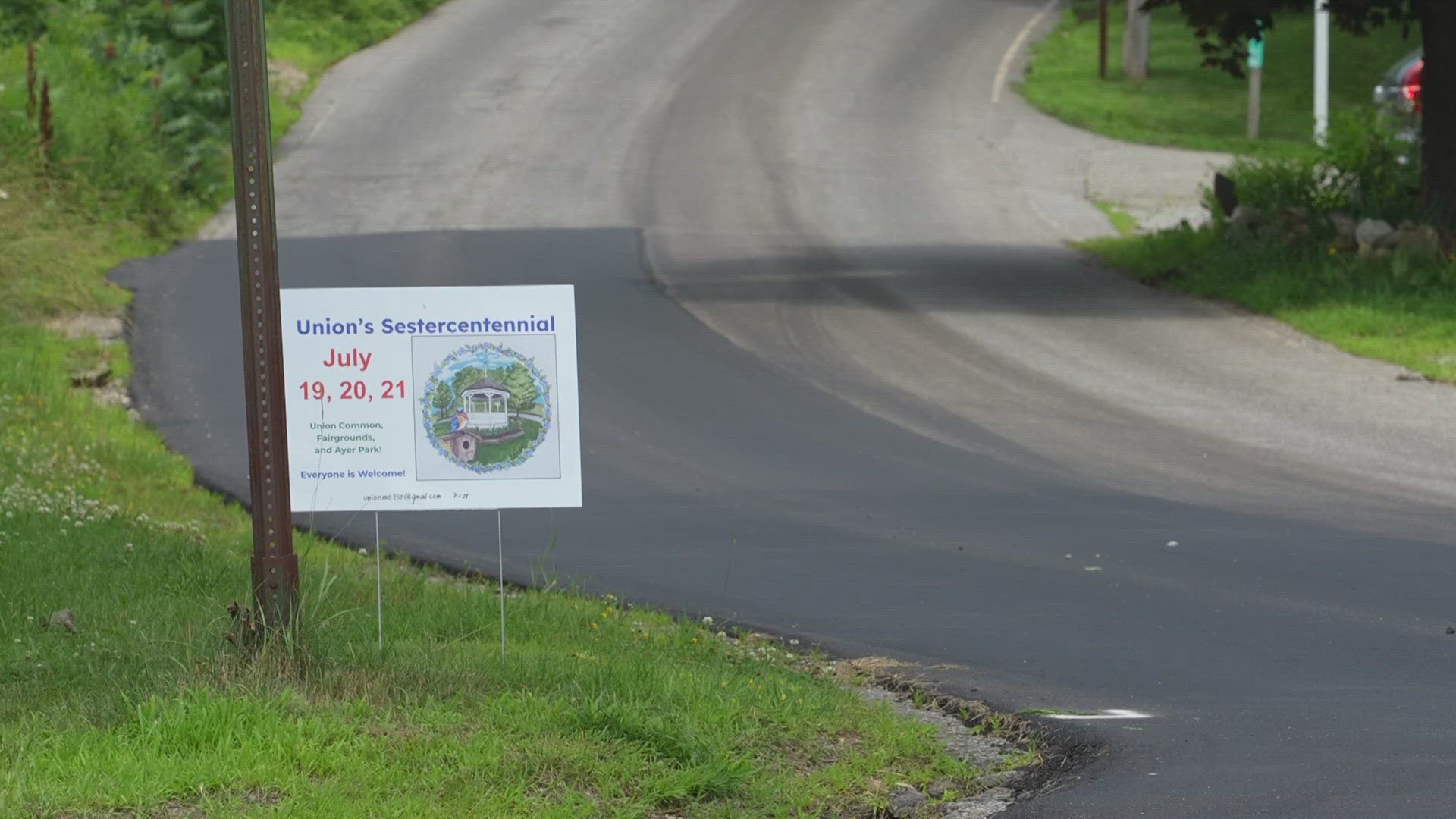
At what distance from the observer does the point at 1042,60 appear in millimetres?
37375

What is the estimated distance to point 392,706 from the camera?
662 cm

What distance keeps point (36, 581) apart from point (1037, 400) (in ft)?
26.4

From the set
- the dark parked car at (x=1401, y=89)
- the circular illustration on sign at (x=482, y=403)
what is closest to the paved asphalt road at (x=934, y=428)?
the circular illustration on sign at (x=482, y=403)

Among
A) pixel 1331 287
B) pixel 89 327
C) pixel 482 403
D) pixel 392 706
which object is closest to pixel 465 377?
pixel 482 403

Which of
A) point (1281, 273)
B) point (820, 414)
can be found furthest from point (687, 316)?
point (1281, 273)

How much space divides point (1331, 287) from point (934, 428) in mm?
6351

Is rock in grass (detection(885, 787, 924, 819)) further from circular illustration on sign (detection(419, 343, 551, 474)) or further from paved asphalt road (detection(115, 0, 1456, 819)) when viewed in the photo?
circular illustration on sign (detection(419, 343, 551, 474))

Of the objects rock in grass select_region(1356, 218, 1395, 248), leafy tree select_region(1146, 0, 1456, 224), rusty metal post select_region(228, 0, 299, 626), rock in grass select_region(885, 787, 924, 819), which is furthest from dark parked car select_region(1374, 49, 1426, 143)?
rusty metal post select_region(228, 0, 299, 626)

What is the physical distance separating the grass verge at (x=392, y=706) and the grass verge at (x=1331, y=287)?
31.1 feet

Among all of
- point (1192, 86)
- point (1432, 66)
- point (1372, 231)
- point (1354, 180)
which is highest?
point (1192, 86)

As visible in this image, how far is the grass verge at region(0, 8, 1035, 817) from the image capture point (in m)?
5.87

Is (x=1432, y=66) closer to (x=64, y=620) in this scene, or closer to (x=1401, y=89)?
(x=1401, y=89)

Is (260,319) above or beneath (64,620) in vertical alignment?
above

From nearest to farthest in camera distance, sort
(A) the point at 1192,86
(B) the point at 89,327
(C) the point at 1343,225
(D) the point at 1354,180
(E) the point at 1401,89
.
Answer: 1. (B) the point at 89,327
2. (C) the point at 1343,225
3. (D) the point at 1354,180
4. (E) the point at 1401,89
5. (A) the point at 1192,86
